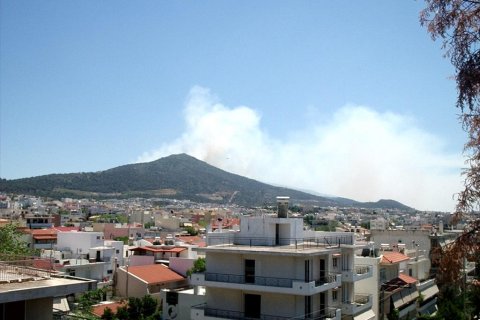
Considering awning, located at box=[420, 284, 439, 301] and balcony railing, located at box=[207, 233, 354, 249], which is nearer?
balcony railing, located at box=[207, 233, 354, 249]

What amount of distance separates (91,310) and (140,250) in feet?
70.3

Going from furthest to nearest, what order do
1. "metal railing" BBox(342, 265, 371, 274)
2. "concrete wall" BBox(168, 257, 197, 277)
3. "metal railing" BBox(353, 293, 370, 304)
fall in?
"concrete wall" BBox(168, 257, 197, 277)
"metal railing" BBox(353, 293, 370, 304)
"metal railing" BBox(342, 265, 371, 274)

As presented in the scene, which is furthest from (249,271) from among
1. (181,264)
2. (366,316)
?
(181,264)

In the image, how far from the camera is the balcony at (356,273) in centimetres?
3356

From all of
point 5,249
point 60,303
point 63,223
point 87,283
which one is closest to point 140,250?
point 5,249

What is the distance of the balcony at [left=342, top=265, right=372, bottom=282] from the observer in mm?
33562

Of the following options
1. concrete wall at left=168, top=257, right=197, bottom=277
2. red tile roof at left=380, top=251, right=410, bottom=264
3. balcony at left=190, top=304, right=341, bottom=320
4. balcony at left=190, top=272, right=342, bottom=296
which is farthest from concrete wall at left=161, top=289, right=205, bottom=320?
red tile roof at left=380, top=251, right=410, bottom=264

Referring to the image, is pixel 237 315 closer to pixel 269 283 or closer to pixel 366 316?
pixel 269 283

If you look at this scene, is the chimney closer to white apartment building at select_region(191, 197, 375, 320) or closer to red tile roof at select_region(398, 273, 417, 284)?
white apartment building at select_region(191, 197, 375, 320)

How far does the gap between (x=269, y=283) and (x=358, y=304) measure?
9.97 metres

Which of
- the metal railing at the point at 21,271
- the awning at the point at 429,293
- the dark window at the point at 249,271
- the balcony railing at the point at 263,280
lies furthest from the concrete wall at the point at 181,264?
the metal railing at the point at 21,271

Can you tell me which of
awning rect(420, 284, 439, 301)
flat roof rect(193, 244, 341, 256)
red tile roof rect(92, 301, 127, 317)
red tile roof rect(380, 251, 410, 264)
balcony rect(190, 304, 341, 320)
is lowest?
awning rect(420, 284, 439, 301)

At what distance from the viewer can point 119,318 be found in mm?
38938

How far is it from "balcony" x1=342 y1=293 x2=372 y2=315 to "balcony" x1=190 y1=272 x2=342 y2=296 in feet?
9.47
